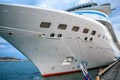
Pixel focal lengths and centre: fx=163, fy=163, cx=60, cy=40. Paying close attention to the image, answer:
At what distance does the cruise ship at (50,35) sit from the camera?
43.3ft

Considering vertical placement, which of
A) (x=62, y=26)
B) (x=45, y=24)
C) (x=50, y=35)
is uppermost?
(x=45, y=24)

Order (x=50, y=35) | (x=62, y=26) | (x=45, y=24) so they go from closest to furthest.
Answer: (x=45, y=24) → (x=50, y=35) → (x=62, y=26)

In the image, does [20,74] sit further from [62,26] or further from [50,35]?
[62,26]

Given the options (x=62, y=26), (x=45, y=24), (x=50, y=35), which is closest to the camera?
(x=45, y=24)

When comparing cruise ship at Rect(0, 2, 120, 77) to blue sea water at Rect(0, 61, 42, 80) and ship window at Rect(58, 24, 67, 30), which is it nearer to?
ship window at Rect(58, 24, 67, 30)

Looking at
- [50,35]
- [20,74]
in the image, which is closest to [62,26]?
[50,35]

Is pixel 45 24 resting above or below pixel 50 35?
above

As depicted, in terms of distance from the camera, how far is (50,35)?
571 inches

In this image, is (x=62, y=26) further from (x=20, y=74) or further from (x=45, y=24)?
(x=20, y=74)

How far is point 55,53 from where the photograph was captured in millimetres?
15211

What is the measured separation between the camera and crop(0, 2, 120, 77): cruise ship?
520 inches

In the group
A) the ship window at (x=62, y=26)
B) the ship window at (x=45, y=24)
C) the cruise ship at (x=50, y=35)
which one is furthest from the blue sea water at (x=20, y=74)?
the ship window at (x=45, y=24)

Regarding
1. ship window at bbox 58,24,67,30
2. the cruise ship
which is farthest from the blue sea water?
ship window at bbox 58,24,67,30

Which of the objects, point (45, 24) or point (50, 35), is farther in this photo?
point (50, 35)
